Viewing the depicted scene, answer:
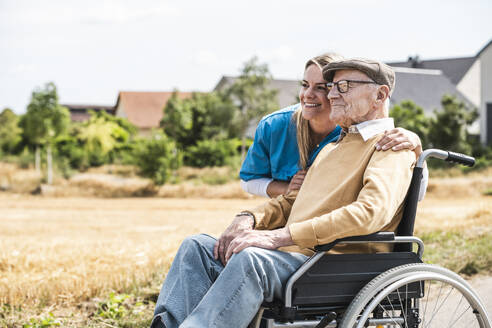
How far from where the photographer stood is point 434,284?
4.77 meters

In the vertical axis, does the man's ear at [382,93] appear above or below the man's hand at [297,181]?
above

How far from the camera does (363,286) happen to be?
8.57 feet

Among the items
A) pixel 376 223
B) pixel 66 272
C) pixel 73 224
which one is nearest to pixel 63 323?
pixel 66 272

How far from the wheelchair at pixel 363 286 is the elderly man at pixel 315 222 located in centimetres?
6

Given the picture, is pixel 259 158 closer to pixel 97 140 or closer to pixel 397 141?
pixel 397 141

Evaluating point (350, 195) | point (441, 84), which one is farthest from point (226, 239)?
point (441, 84)

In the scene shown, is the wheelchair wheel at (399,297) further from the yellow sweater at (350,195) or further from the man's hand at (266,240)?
the man's hand at (266,240)

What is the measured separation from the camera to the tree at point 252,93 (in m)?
33.6

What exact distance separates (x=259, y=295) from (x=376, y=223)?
0.55 meters

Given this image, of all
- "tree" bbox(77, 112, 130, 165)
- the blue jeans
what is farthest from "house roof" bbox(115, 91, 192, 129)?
the blue jeans

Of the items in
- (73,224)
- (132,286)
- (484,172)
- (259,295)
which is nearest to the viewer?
(259,295)

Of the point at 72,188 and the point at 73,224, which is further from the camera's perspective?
the point at 72,188

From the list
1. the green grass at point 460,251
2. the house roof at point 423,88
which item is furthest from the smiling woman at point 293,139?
the house roof at point 423,88

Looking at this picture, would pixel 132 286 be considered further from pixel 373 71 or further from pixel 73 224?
pixel 73 224
